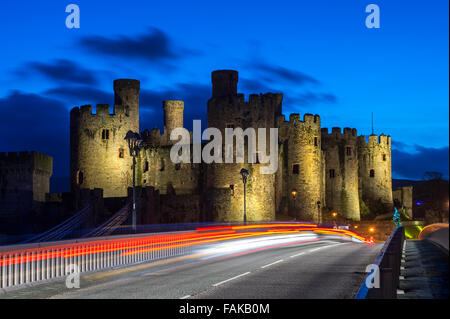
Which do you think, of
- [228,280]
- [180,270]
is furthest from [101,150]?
[228,280]

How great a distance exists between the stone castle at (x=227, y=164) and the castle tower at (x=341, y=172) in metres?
0.11

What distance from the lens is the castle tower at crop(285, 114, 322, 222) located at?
192ft

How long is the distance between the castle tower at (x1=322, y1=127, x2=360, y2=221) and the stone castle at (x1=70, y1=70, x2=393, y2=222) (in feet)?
0.35

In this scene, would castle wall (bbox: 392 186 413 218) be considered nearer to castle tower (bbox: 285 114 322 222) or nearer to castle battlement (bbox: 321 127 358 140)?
castle battlement (bbox: 321 127 358 140)

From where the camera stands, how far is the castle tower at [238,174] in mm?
50750

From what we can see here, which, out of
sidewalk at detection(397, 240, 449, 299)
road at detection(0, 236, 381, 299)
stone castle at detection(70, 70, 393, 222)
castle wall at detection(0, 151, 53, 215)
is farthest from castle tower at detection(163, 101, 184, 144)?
sidewalk at detection(397, 240, 449, 299)

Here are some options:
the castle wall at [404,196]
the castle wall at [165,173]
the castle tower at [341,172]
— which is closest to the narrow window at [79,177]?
the castle wall at [165,173]

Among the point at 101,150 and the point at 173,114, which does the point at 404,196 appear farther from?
the point at 101,150

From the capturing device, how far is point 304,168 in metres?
58.9

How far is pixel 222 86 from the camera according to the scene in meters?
54.2
